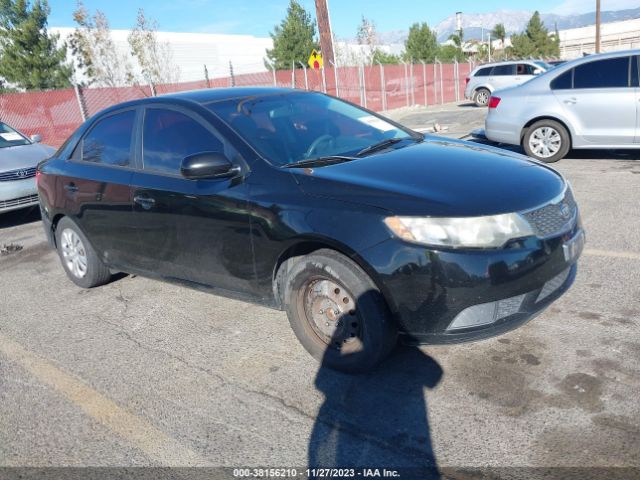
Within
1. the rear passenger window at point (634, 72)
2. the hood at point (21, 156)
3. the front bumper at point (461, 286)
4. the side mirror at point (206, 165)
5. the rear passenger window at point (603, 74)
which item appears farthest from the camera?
the hood at point (21, 156)

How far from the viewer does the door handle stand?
379cm

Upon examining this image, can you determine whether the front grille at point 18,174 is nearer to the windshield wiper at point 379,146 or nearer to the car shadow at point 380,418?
the windshield wiper at point 379,146

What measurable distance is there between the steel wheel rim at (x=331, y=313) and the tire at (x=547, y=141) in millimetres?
5995

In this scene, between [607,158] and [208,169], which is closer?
[208,169]

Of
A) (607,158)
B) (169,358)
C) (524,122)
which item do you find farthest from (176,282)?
(607,158)

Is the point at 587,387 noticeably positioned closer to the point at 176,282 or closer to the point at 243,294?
the point at 243,294

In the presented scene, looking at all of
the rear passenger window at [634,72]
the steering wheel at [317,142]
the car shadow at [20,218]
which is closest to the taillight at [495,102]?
the rear passenger window at [634,72]

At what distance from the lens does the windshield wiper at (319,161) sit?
3268 mm

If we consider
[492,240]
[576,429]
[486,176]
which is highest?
[486,176]

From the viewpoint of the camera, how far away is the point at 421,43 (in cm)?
3769

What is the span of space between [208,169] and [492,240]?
1645 millimetres

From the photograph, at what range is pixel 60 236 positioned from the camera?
4957 millimetres

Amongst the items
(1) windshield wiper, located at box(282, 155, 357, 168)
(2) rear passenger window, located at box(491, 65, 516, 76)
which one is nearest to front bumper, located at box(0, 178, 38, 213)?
(1) windshield wiper, located at box(282, 155, 357, 168)

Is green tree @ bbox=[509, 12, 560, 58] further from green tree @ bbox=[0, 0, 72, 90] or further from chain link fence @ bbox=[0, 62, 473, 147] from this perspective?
green tree @ bbox=[0, 0, 72, 90]
